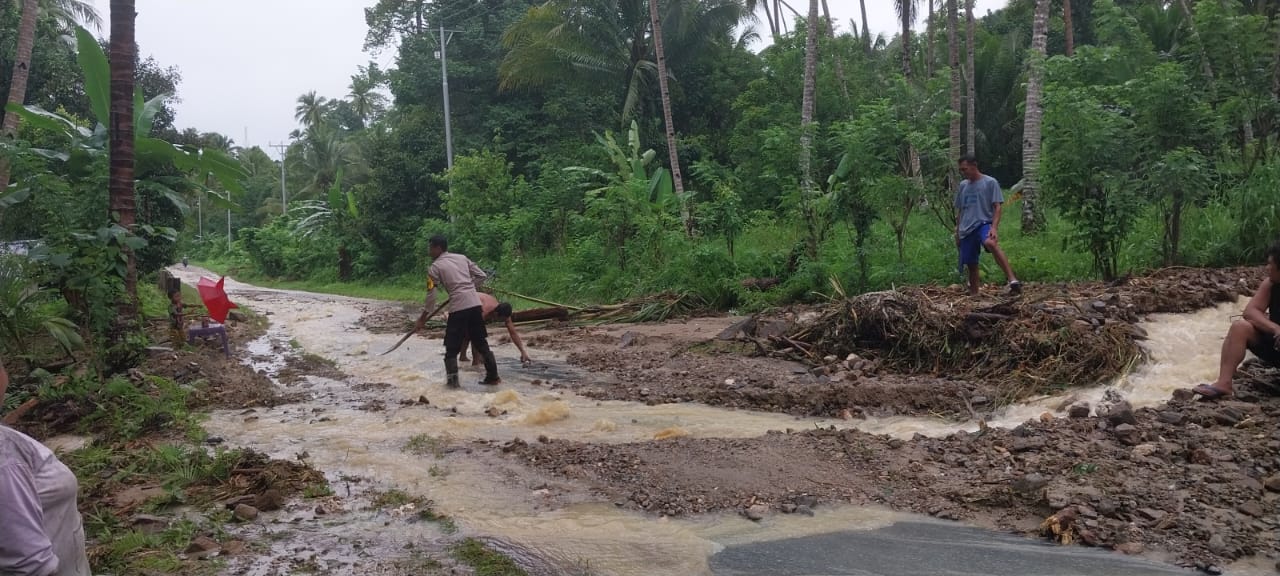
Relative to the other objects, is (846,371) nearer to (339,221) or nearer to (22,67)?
(22,67)

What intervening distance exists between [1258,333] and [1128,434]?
152cm

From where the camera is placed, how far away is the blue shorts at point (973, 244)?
30.3ft

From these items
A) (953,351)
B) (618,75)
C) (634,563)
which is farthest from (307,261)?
(634,563)

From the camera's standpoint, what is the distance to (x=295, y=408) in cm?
833

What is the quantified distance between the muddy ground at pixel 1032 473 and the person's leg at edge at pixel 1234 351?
144 millimetres

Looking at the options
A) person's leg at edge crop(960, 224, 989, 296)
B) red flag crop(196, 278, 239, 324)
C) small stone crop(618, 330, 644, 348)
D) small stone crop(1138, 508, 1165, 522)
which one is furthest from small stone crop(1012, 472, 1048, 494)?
red flag crop(196, 278, 239, 324)

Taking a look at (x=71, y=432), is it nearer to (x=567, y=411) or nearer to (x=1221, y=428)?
(x=567, y=411)

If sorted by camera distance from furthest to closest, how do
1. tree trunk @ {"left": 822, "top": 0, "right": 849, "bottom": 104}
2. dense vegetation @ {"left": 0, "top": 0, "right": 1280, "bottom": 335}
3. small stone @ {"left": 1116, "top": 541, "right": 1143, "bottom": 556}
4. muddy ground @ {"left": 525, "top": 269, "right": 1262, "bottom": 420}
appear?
tree trunk @ {"left": 822, "top": 0, "right": 849, "bottom": 104}, dense vegetation @ {"left": 0, "top": 0, "right": 1280, "bottom": 335}, muddy ground @ {"left": 525, "top": 269, "right": 1262, "bottom": 420}, small stone @ {"left": 1116, "top": 541, "right": 1143, "bottom": 556}

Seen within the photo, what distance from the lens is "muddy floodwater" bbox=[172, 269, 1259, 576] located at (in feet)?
14.7

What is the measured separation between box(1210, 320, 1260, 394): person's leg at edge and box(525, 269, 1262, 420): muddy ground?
148 cm

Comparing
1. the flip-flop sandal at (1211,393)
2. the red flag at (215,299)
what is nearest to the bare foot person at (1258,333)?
the flip-flop sandal at (1211,393)

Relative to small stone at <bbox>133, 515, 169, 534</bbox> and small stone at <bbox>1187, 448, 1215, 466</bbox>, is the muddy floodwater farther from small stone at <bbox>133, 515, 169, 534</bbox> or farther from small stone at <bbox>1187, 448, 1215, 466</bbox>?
small stone at <bbox>1187, 448, 1215, 466</bbox>

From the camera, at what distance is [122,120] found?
8.96m

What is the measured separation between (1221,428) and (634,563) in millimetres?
4102
